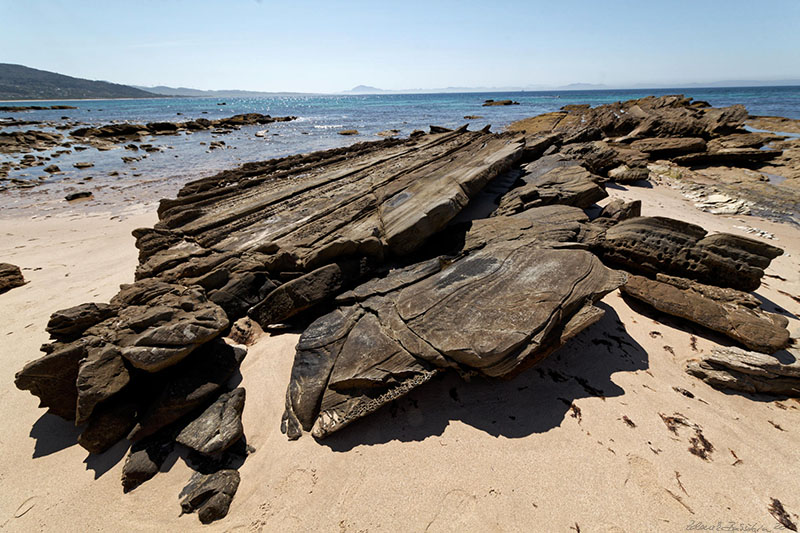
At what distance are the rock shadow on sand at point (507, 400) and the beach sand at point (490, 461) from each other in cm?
2

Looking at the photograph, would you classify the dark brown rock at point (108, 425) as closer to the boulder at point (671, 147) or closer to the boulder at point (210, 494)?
the boulder at point (210, 494)

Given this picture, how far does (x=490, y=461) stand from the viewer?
3291mm

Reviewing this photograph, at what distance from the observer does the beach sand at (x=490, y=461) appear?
290 centimetres

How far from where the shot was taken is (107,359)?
349 cm

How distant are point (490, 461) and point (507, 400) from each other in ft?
2.61

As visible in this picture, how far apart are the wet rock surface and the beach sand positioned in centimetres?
24

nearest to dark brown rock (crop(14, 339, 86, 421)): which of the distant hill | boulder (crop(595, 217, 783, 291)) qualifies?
boulder (crop(595, 217, 783, 291))

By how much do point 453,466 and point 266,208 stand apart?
617cm

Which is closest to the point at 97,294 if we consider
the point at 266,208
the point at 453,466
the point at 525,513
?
the point at 266,208

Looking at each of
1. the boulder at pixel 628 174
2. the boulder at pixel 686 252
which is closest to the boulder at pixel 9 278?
the boulder at pixel 686 252

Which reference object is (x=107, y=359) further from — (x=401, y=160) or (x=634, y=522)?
(x=401, y=160)

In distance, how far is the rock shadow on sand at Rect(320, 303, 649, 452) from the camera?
11.8 feet

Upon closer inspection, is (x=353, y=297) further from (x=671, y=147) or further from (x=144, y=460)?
(x=671, y=147)

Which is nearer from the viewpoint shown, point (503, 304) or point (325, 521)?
point (325, 521)
